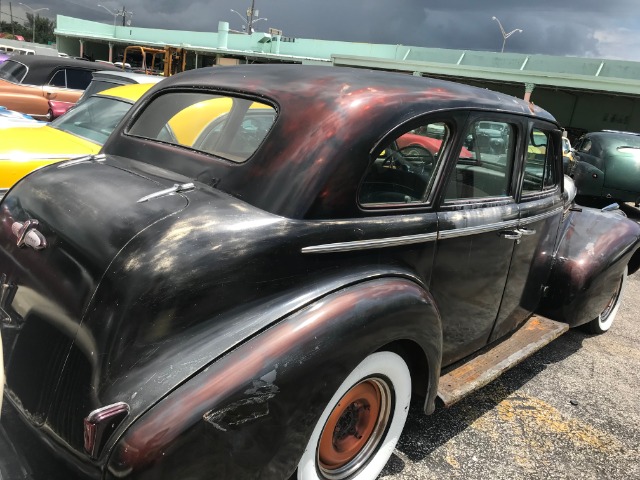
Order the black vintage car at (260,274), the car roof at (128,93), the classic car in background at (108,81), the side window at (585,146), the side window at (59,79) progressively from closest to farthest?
the black vintage car at (260,274) < the car roof at (128,93) < the classic car in background at (108,81) < the side window at (59,79) < the side window at (585,146)

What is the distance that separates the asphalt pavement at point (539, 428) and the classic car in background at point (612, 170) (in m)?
6.72

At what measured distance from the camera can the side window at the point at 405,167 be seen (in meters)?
2.16

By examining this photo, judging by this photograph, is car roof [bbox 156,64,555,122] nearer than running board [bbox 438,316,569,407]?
Yes

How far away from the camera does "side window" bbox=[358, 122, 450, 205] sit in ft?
7.10

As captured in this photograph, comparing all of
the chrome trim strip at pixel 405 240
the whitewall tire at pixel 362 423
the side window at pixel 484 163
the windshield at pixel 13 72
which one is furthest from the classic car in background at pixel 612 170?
the windshield at pixel 13 72


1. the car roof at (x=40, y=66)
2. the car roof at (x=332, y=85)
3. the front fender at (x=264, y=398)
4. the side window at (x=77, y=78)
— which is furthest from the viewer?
the side window at (x=77, y=78)

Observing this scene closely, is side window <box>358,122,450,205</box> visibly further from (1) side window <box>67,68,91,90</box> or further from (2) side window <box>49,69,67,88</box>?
(1) side window <box>67,68,91,90</box>

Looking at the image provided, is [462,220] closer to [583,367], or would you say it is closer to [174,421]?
[174,421]

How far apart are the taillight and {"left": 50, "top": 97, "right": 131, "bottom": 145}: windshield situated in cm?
412

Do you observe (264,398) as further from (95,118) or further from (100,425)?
(95,118)

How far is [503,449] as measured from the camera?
278cm

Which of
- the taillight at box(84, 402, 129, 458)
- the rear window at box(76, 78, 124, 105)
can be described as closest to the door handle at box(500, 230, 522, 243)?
the taillight at box(84, 402, 129, 458)

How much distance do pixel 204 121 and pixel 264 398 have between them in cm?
187

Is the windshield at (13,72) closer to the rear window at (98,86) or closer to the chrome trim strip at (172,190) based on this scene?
the rear window at (98,86)
